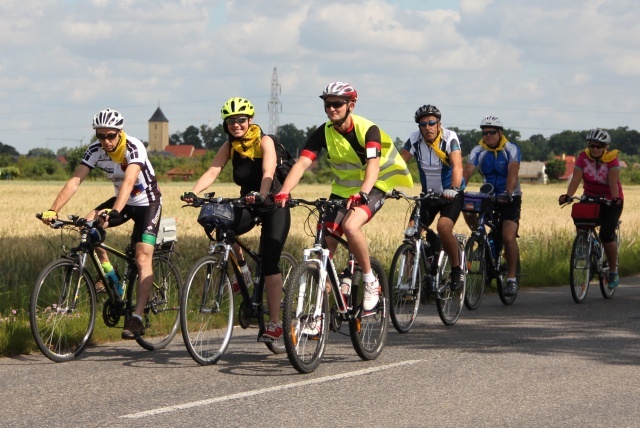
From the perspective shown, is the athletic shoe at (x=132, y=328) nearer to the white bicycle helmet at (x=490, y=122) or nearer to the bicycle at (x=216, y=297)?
the bicycle at (x=216, y=297)

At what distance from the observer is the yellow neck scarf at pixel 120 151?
930cm

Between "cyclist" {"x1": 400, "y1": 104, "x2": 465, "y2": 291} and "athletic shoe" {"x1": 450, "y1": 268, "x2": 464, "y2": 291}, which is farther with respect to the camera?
"athletic shoe" {"x1": 450, "y1": 268, "x2": 464, "y2": 291}

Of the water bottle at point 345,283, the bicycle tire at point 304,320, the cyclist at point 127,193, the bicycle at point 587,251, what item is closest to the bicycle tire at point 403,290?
the water bottle at point 345,283

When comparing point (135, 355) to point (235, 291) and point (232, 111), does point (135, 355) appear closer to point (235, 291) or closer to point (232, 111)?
point (235, 291)

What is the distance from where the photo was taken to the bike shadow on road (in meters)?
9.69

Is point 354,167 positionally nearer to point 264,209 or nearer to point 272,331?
point 264,209

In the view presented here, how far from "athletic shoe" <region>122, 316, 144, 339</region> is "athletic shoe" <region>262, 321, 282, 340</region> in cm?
111

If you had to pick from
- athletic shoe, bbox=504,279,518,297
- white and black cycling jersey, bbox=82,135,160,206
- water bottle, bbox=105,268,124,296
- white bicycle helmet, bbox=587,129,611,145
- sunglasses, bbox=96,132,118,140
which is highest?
white bicycle helmet, bbox=587,129,611,145

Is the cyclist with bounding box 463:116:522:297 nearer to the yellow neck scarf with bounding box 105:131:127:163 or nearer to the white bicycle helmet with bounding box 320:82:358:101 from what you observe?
the white bicycle helmet with bounding box 320:82:358:101

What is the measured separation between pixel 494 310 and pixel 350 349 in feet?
12.4

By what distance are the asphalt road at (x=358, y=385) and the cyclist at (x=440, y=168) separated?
1.09 m

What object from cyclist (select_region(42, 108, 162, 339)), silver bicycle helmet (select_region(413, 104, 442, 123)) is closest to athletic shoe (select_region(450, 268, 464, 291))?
silver bicycle helmet (select_region(413, 104, 442, 123))

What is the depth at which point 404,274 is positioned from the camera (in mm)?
10953

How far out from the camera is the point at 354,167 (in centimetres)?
930
